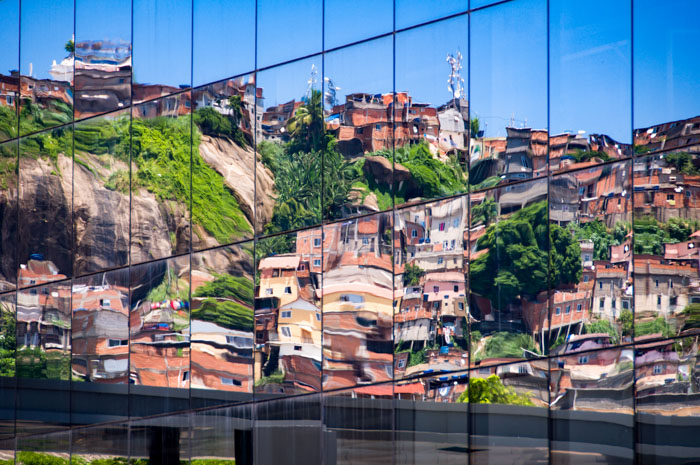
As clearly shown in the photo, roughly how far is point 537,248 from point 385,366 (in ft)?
11.0

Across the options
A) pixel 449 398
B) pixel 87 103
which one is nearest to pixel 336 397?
pixel 449 398

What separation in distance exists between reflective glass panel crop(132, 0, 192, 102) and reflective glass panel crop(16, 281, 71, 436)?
475cm

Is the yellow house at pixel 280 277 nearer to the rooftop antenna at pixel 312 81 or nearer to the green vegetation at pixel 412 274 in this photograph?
the green vegetation at pixel 412 274

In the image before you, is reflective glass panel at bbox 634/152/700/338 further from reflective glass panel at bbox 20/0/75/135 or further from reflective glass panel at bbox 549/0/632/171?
reflective glass panel at bbox 20/0/75/135

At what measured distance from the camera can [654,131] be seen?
1315cm

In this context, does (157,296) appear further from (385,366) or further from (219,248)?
(385,366)

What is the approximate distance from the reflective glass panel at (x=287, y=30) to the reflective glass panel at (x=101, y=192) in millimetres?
3726

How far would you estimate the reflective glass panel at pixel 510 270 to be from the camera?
14.0 metres

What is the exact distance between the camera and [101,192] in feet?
66.5

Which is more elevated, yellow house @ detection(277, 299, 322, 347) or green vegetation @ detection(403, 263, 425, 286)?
green vegetation @ detection(403, 263, 425, 286)

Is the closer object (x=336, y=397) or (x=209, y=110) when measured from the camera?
(x=336, y=397)

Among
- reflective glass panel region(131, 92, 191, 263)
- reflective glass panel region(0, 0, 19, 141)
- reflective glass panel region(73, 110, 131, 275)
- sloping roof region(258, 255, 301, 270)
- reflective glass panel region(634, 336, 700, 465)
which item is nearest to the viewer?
reflective glass panel region(634, 336, 700, 465)

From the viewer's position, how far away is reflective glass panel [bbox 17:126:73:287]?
20.9 metres

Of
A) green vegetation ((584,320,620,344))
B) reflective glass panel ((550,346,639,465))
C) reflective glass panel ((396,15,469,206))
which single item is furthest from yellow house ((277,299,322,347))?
green vegetation ((584,320,620,344))
